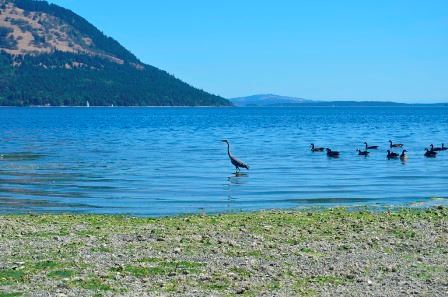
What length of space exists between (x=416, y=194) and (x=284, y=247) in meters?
14.6

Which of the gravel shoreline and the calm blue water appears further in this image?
the calm blue water

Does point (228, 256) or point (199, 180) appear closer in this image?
point (228, 256)

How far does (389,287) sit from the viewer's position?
1315 cm

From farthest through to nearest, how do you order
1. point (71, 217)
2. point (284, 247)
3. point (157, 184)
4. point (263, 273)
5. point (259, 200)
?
1. point (157, 184)
2. point (259, 200)
3. point (71, 217)
4. point (284, 247)
5. point (263, 273)

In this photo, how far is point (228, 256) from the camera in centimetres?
1554

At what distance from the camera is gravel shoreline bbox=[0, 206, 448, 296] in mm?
13156

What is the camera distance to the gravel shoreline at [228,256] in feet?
43.2

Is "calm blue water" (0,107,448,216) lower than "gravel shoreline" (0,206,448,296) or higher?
lower

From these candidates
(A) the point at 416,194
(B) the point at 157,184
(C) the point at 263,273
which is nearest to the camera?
(C) the point at 263,273

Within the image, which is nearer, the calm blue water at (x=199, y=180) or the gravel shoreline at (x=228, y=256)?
the gravel shoreline at (x=228, y=256)

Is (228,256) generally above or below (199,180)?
above

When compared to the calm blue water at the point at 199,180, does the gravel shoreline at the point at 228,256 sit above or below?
above

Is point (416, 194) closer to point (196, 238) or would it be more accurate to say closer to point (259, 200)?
point (259, 200)

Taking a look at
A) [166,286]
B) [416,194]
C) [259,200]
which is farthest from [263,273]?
[416,194]
